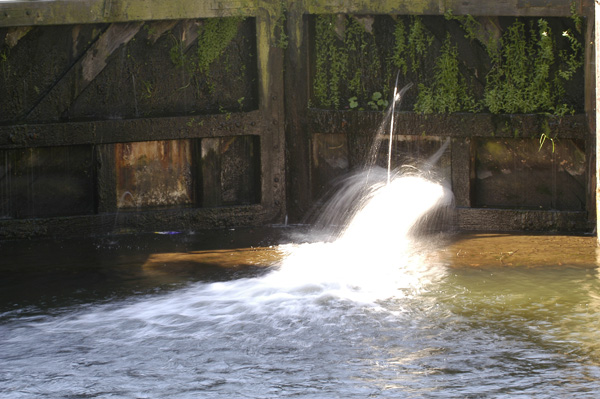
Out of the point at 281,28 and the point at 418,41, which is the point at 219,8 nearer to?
the point at 281,28

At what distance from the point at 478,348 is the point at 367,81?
4.13 meters

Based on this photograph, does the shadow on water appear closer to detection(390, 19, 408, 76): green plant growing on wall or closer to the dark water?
the dark water

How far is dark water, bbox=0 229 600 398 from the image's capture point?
152 inches

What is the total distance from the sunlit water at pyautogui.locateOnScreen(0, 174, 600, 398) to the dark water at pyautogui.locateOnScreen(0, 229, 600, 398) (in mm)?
14

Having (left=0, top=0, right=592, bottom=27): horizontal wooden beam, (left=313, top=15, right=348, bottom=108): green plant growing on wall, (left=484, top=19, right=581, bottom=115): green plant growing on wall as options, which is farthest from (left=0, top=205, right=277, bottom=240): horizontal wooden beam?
(left=484, top=19, right=581, bottom=115): green plant growing on wall

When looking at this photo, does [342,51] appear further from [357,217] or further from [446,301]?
[446,301]

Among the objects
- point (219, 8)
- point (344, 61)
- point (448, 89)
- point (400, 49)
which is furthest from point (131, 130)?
point (448, 89)

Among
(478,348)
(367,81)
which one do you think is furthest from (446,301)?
(367,81)

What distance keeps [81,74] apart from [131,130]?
0.69m

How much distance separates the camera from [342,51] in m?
7.94

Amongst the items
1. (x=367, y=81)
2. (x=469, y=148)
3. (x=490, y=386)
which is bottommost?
(x=490, y=386)

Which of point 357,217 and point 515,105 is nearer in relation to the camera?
point 515,105

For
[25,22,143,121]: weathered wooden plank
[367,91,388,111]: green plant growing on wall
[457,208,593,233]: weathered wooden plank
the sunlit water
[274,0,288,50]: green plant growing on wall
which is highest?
[274,0,288,50]: green plant growing on wall

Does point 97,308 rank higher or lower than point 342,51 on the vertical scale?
lower
